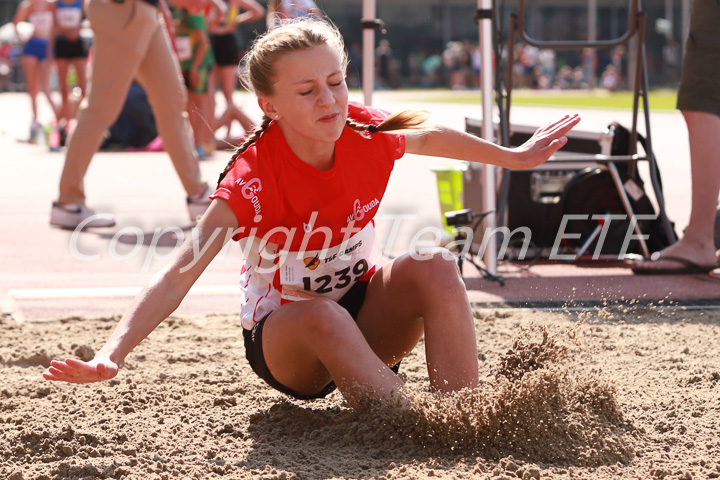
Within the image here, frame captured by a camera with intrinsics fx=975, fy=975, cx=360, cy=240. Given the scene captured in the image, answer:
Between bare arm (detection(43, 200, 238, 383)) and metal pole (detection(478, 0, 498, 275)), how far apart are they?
2.63m

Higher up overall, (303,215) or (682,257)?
(303,215)

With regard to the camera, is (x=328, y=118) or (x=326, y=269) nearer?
(x=328, y=118)

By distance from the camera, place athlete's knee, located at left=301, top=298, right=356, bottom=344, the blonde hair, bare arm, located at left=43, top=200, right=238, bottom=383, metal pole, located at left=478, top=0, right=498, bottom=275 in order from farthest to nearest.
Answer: metal pole, located at left=478, top=0, right=498, bottom=275, the blonde hair, athlete's knee, located at left=301, top=298, right=356, bottom=344, bare arm, located at left=43, top=200, right=238, bottom=383

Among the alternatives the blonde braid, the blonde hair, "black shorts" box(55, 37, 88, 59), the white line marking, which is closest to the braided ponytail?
the blonde hair

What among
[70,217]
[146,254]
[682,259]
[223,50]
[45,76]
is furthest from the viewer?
[45,76]

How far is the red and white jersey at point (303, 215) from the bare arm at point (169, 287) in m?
0.07

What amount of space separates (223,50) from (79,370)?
9.85 metres

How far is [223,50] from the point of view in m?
11.7

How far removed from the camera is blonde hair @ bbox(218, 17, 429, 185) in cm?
279

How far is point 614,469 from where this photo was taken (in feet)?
8.31

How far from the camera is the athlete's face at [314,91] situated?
2768 millimetres

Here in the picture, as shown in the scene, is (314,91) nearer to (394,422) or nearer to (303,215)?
(303,215)

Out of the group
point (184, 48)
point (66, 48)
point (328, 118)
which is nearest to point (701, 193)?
point (328, 118)

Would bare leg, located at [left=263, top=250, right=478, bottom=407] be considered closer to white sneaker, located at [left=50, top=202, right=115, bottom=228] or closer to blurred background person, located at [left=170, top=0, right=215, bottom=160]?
white sneaker, located at [left=50, top=202, right=115, bottom=228]
